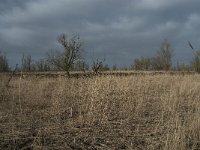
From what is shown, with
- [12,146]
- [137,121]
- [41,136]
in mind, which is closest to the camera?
[12,146]

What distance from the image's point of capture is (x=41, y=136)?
663cm

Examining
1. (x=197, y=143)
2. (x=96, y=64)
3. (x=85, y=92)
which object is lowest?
(x=197, y=143)

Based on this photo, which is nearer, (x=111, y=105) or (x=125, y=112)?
(x=125, y=112)

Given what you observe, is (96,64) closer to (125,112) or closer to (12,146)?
(125,112)

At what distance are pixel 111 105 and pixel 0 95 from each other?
379cm

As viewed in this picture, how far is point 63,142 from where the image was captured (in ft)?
21.0

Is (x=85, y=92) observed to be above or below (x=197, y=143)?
above

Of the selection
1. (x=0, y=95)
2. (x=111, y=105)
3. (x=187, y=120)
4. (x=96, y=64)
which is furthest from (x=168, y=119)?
(x=0, y=95)

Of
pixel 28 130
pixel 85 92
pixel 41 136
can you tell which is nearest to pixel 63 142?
pixel 41 136

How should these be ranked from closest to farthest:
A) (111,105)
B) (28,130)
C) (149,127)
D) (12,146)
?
(12,146)
(28,130)
(149,127)
(111,105)

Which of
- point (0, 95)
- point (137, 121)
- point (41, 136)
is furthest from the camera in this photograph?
point (0, 95)

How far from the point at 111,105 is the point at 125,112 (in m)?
0.83

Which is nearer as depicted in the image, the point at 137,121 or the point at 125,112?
the point at 137,121

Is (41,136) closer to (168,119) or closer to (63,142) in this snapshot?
(63,142)
